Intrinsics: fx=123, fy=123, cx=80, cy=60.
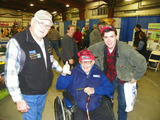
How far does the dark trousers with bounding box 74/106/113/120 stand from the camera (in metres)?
1.37

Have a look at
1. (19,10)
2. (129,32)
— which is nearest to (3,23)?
(19,10)

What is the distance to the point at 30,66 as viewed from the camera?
1049 mm

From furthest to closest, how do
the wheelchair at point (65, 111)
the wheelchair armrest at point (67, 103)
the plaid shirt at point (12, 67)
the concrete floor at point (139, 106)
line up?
1. the concrete floor at point (139, 106)
2. the wheelchair armrest at point (67, 103)
3. the wheelchair at point (65, 111)
4. the plaid shirt at point (12, 67)

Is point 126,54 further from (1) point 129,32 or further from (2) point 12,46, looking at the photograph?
(1) point 129,32

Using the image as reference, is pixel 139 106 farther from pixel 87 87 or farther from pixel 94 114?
pixel 87 87

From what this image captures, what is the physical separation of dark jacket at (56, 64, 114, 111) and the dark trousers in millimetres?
48

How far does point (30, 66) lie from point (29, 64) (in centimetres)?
2

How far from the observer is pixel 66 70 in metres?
1.23

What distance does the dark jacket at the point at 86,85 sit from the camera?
4.85 feet

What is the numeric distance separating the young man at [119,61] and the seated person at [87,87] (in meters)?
0.18

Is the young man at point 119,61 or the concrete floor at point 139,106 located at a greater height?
the young man at point 119,61

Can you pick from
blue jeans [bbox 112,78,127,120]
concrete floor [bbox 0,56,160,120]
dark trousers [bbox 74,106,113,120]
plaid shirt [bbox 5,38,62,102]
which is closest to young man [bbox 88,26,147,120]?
blue jeans [bbox 112,78,127,120]

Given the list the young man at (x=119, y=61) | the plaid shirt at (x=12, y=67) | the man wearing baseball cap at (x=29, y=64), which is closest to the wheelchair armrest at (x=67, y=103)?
the man wearing baseball cap at (x=29, y=64)

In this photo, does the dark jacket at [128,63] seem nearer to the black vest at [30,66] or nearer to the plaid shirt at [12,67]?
the black vest at [30,66]
